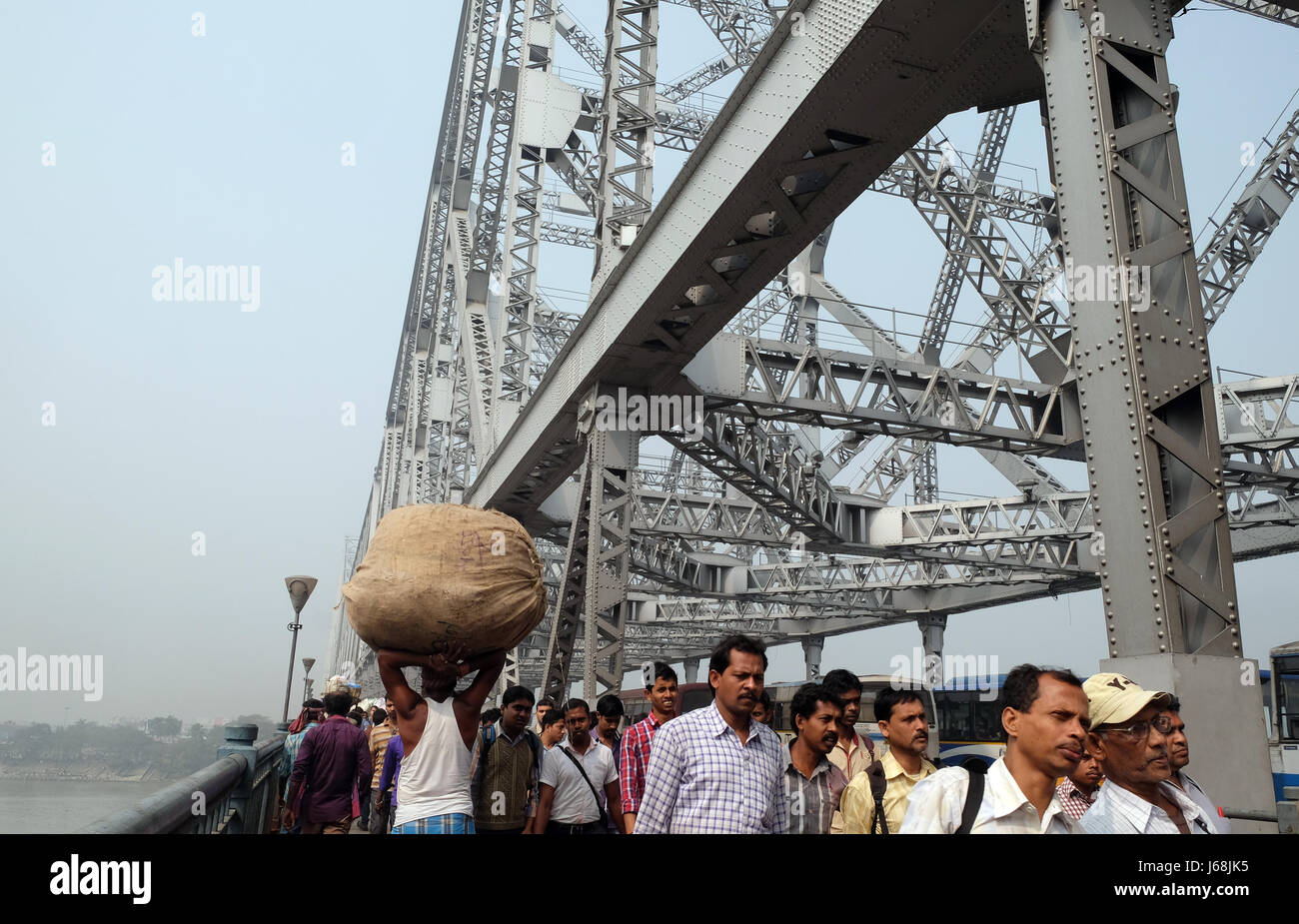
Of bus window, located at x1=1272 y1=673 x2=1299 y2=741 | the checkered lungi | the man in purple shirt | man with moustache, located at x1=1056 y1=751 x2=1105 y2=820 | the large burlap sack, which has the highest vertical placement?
the large burlap sack

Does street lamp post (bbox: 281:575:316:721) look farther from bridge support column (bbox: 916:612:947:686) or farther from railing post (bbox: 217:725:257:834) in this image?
bridge support column (bbox: 916:612:947:686)

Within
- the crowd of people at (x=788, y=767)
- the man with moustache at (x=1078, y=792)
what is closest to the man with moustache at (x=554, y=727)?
the crowd of people at (x=788, y=767)

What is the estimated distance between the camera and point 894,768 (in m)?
4.73

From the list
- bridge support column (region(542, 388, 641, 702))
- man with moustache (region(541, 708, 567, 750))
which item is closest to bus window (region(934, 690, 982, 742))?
bridge support column (region(542, 388, 641, 702))

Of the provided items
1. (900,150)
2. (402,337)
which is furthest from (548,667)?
(402,337)

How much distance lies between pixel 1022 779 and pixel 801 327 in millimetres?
20770

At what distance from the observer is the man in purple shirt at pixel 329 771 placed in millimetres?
7594

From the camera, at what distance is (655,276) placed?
39.5 feet

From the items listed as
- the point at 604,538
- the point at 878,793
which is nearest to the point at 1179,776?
the point at 878,793

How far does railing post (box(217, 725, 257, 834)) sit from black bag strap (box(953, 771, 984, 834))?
4998 mm

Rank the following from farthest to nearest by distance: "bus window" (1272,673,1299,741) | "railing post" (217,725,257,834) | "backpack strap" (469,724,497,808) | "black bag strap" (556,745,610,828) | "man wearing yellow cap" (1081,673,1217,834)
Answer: "bus window" (1272,673,1299,741) → "railing post" (217,725,257,834) → "black bag strap" (556,745,610,828) → "backpack strap" (469,724,497,808) → "man wearing yellow cap" (1081,673,1217,834)

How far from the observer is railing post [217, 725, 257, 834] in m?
6.59

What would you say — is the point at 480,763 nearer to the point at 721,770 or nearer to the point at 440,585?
the point at 721,770

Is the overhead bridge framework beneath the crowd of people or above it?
above
